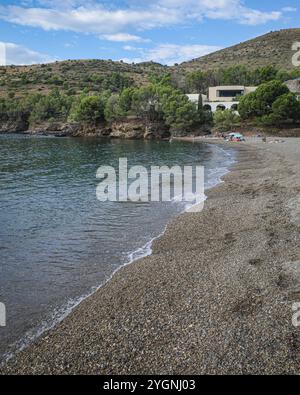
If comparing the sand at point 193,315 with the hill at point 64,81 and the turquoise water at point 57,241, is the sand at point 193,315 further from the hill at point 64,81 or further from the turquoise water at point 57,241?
the hill at point 64,81

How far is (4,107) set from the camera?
5054 inches

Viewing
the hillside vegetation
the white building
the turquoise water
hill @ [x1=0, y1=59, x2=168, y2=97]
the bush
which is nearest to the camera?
the turquoise water

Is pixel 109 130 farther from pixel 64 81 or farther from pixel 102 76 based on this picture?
pixel 102 76

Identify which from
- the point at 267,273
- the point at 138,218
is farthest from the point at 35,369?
the point at 138,218

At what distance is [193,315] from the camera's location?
11039mm

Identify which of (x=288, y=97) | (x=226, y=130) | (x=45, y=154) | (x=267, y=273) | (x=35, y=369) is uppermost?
(x=288, y=97)

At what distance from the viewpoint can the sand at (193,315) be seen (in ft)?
29.7

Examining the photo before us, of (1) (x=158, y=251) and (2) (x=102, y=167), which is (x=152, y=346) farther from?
(2) (x=102, y=167)

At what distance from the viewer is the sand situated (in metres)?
9.06

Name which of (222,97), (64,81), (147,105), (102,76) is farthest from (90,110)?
(102,76)

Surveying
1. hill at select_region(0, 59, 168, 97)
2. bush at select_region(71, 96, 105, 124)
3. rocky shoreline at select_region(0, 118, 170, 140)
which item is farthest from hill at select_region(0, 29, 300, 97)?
bush at select_region(71, 96, 105, 124)

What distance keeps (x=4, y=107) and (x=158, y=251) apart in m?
126

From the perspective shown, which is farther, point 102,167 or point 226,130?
point 226,130

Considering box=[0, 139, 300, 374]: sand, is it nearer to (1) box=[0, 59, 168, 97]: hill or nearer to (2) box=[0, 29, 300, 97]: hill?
(2) box=[0, 29, 300, 97]: hill
